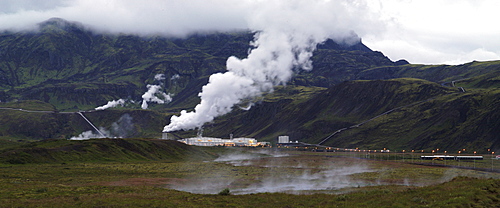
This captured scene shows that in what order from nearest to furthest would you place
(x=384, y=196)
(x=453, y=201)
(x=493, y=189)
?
(x=453, y=201) < (x=493, y=189) < (x=384, y=196)

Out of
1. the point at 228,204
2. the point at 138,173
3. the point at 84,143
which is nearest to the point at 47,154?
the point at 84,143

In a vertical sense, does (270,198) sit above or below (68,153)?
below

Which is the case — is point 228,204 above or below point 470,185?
below

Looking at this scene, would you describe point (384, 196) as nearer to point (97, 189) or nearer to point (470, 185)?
point (470, 185)

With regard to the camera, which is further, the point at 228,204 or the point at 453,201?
the point at 228,204

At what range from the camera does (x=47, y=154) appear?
162 metres

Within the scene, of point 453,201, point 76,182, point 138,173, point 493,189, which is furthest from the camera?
point 138,173

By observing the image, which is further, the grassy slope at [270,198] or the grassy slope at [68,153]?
the grassy slope at [68,153]

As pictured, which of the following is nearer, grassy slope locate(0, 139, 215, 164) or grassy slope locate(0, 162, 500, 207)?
grassy slope locate(0, 162, 500, 207)

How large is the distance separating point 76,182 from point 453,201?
76733mm

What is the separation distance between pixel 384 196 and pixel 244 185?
43330 mm

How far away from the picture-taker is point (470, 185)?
64938 millimetres

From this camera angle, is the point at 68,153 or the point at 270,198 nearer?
the point at 270,198

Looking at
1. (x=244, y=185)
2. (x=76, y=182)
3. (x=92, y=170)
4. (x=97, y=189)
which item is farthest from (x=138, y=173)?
(x=97, y=189)
